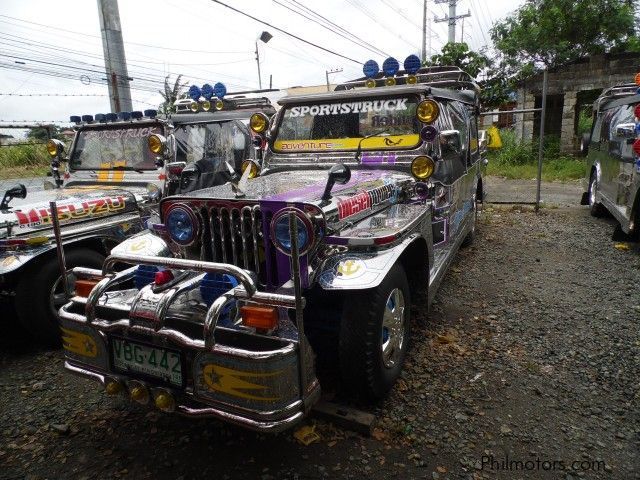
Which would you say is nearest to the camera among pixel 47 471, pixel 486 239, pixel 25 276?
pixel 47 471

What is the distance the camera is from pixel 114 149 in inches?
211

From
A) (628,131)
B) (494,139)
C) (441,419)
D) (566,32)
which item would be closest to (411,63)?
(494,139)

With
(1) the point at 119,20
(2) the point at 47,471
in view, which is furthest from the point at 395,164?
(1) the point at 119,20

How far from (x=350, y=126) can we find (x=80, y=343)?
2763 millimetres

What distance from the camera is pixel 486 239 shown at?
6898 mm

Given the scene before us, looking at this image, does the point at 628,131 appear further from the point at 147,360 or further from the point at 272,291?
the point at 147,360

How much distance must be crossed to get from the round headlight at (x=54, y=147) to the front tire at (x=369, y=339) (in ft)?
15.5

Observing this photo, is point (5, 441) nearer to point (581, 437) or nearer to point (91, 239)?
point (91, 239)

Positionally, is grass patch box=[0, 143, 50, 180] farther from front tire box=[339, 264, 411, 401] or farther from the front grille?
front tire box=[339, 264, 411, 401]

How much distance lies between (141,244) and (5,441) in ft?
4.65

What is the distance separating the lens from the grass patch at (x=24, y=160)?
30.2 ft

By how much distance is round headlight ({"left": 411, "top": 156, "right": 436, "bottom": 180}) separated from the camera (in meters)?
3.59

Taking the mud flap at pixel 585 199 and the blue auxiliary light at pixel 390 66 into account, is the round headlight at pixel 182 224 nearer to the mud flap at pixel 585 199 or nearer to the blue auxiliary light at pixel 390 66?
the blue auxiliary light at pixel 390 66

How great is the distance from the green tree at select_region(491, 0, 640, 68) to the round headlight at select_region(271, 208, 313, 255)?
63.2ft
